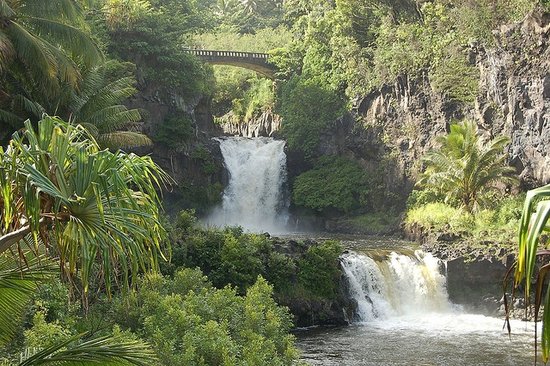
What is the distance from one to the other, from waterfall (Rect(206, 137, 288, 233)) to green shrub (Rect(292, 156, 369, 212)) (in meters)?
1.13

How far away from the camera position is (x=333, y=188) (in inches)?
1410

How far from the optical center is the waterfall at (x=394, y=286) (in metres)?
21.8

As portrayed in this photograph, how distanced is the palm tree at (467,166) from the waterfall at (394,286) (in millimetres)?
5320

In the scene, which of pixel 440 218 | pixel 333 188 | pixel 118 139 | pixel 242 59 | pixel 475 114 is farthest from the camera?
pixel 242 59

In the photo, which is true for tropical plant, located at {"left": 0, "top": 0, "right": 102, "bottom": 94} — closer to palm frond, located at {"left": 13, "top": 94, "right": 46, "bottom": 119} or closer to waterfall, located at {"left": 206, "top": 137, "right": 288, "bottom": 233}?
palm frond, located at {"left": 13, "top": 94, "right": 46, "bottom": 119}

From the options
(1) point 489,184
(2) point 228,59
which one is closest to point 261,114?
(2) point 228,59

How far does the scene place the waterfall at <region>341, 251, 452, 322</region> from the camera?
71.5ft

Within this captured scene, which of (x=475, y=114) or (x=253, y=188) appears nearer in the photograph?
(x=475, y=114)

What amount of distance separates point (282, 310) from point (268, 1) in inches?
2328

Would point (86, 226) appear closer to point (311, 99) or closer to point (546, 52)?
point (546, 52)

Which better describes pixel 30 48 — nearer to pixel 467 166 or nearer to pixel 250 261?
pixel 250 261

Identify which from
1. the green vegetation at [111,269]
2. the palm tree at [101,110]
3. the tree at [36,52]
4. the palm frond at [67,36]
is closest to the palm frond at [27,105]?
the tree at [36,52]

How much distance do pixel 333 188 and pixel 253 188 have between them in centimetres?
405

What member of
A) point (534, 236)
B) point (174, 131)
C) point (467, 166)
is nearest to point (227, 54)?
point (174, 131)
